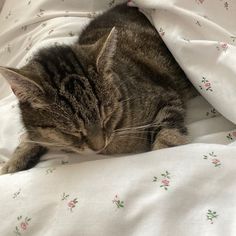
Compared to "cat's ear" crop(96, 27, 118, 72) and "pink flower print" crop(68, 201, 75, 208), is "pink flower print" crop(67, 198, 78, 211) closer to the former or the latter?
"pink flower print" crop(68, 201, 75, 208)

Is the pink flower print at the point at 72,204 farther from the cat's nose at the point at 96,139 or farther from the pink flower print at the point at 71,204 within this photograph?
the cat's nose at the point at 96,139

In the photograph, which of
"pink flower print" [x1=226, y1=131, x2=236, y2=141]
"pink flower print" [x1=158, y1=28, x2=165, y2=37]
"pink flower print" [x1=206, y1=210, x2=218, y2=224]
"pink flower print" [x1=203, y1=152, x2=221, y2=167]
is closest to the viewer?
"pink flower print" [x1=206, y1=210, x2=218, y2=224]

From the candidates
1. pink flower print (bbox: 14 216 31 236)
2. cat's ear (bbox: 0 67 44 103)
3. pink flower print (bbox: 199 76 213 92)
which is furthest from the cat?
pink flower print (bbox: 14 216 31 236)

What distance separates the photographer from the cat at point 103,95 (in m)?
1.20

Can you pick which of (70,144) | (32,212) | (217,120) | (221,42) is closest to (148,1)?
(221,42)

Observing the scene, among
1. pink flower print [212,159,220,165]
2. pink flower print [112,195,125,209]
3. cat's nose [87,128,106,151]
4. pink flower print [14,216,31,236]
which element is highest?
cat's nose [87,128,106,151]

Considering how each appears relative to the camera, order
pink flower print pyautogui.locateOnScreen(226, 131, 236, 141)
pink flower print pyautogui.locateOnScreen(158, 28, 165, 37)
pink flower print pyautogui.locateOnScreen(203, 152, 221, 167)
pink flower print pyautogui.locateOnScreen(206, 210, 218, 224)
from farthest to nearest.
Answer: pink flower print pyautogui.locateOnScreen(158, 28, 165, 37)
pink flower print pyautogui.locateOnScreen(226, 131, 236, 141)
pink flower print pyautogui.locateOnScreen(203, 152, 221, 167)
pink flower print pyautogui.locateOnScreen(206, 210, 218, 224)

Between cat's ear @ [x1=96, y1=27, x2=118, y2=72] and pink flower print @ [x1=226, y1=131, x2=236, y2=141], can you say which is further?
pink flower print @ [x1=226, y1=131, x2=236, y2=141]

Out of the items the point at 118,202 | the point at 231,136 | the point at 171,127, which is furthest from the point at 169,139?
the point at 118,202

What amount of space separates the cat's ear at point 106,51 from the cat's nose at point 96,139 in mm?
179

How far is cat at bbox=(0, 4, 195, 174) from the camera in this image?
1.20 m

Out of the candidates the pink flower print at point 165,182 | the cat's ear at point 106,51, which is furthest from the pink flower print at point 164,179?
the cat's ear at point 106,51

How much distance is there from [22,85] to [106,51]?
0.25 meters

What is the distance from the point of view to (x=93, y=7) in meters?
1.93
